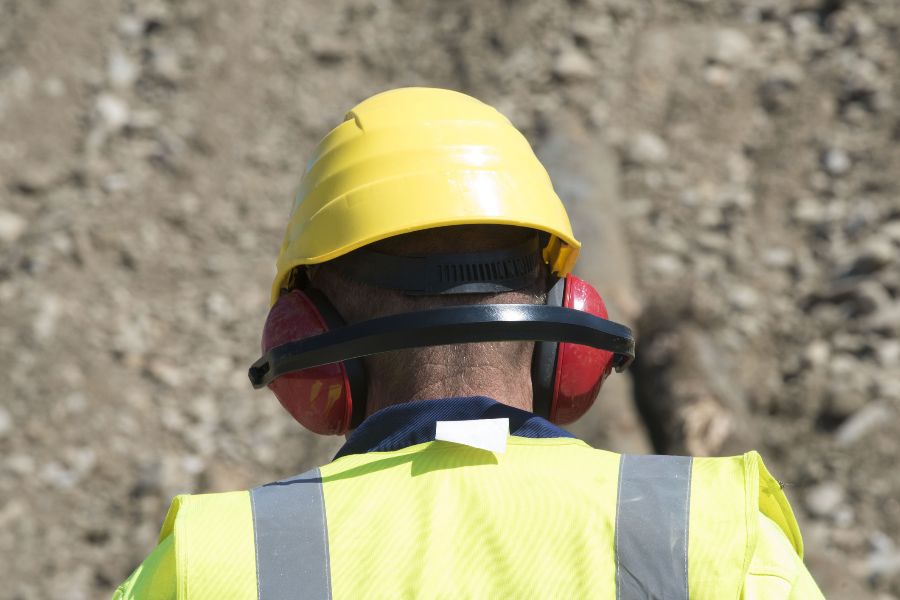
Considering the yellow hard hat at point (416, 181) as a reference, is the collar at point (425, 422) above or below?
below

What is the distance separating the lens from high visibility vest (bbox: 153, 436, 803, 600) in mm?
1155

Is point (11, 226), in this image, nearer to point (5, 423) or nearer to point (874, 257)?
point (5, 423)

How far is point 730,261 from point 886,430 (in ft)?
4.10

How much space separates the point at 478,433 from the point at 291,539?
0.26 meters

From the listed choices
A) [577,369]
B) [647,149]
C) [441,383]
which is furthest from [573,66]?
[441,383]

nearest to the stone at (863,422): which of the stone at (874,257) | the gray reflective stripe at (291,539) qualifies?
the stone at (874,257)

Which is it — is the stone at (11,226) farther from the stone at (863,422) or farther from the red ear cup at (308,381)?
the red ear cup at (308,381)

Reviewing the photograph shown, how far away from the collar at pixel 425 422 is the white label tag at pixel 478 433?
1.4 inches

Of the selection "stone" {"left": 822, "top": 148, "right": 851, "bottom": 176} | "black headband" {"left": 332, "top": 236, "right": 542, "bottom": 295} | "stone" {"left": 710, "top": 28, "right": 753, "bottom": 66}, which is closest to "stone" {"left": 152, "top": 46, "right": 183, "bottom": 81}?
"stone" {"left": 710, "top": 28, "right": 753, "bottom": 66}

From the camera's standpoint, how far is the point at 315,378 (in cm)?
160

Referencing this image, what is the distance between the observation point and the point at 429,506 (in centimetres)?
121

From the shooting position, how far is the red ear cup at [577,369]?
1.65 meters

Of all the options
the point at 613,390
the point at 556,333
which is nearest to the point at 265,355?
the point at 556,333

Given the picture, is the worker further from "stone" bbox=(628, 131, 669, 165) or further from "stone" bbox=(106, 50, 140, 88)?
"stone" bbox=(106, 50, 140, 88)
